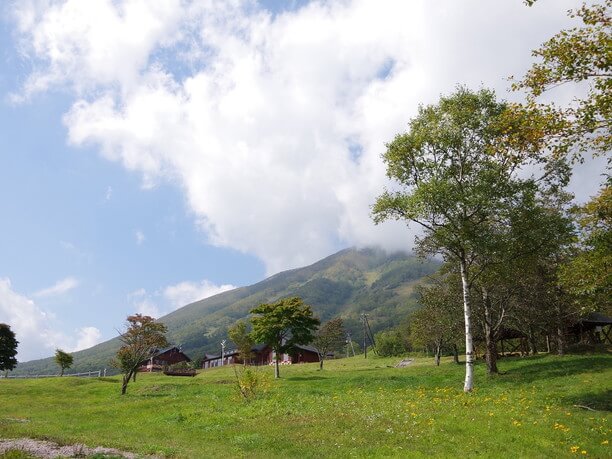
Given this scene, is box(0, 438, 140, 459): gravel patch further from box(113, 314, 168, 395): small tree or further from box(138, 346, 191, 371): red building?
box(138, 346, 191, 371): red building

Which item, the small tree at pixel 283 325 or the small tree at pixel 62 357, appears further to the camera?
the small tree at pixel 62 357

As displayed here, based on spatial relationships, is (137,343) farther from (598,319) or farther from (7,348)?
(598,319)

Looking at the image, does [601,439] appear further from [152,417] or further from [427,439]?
[152,417]

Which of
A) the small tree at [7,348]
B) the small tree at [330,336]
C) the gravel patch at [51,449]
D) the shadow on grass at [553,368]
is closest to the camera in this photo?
the gravel patch at [51,449]

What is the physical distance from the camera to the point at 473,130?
32094 millimetres

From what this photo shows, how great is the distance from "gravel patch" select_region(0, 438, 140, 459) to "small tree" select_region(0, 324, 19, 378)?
77.6m

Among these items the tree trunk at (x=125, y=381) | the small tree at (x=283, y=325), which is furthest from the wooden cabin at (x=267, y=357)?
the tree trunk at (x=125, y=381)

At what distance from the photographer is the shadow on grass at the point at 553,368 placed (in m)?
33.9

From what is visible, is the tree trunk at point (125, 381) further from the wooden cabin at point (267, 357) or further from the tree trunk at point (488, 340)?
the wooden cabin at point (267, 357)

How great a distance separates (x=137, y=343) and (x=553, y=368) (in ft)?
135

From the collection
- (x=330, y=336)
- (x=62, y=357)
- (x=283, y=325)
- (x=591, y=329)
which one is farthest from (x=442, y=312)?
(x=62, y=357)

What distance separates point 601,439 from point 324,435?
1042 cm

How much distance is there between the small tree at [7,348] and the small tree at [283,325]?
5278 cm

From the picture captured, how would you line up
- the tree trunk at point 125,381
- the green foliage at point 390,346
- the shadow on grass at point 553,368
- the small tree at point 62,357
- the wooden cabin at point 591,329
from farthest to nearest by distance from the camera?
the green foliage at point 390,346
the small tree at point 62,357
the wooden cabin at point 591,329
the tree trunk at point 125,381
the shadow on grass at point 553,368
